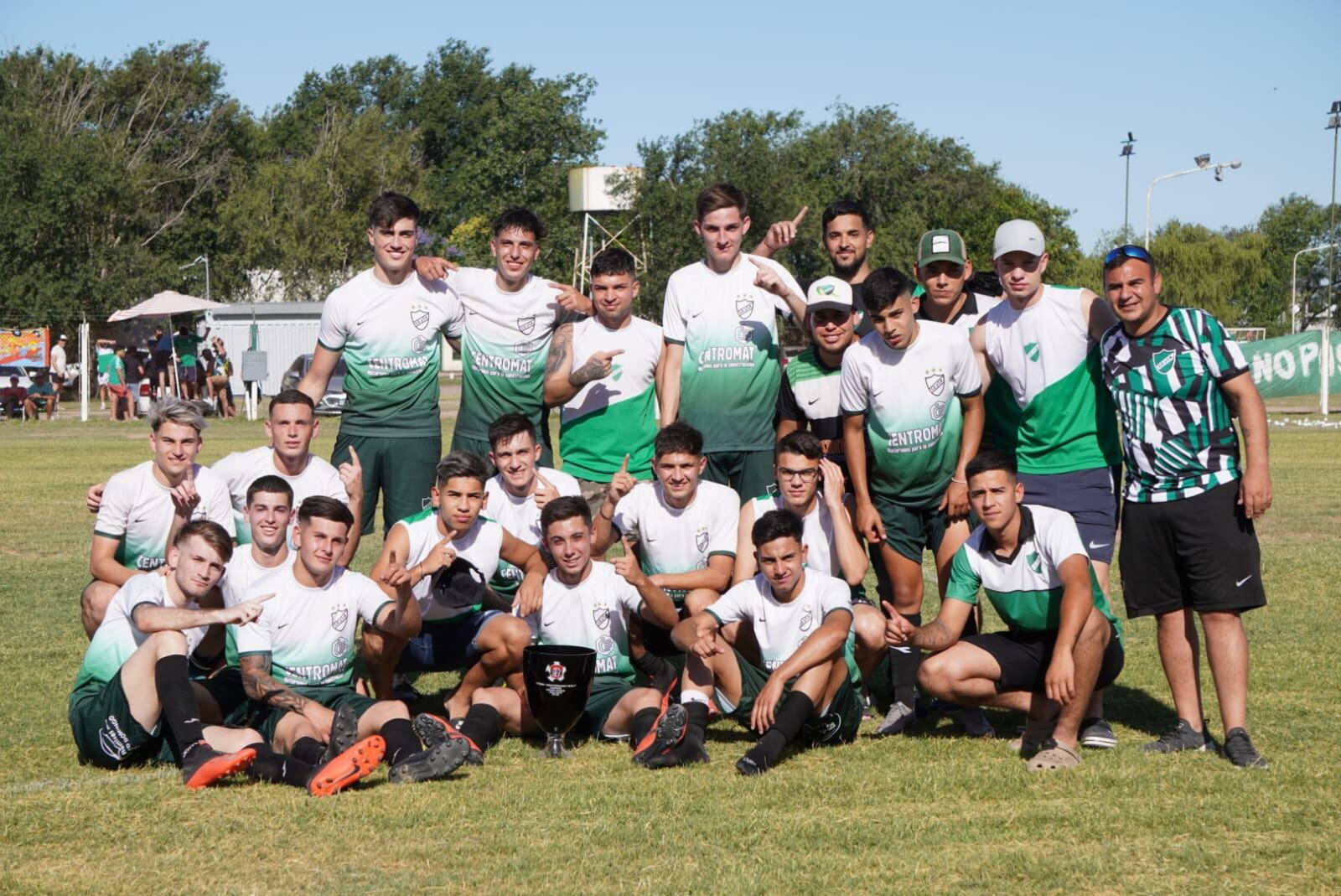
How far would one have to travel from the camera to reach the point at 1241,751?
5668 millimetres

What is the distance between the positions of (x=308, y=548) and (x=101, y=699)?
101 centimetres

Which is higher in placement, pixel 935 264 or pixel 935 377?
pixel 935 264

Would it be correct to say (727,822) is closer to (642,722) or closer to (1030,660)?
(642,722)

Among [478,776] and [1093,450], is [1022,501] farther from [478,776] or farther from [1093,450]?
[478,776]

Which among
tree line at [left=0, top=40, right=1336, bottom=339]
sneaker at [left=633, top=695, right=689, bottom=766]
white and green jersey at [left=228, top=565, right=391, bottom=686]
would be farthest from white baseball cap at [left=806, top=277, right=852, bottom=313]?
tree line at [left=0, top=40, right=1336, bottom=339]

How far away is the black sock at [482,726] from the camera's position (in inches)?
241

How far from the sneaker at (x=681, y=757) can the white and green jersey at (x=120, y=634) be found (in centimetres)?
198

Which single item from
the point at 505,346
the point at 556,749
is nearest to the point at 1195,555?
the point at 556,749

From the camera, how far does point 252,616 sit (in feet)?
18.6

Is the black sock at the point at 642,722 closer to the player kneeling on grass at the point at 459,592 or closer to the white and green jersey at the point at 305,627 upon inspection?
the player kneeling on grass at the point at 459,592

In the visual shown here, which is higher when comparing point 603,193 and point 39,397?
point 603,193

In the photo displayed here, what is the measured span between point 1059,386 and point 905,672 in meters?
1.51

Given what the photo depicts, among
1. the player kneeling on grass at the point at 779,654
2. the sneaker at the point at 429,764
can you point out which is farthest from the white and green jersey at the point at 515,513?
the sneaker at the point at 429,764

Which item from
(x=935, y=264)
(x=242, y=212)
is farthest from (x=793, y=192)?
(x=935, y=264)
